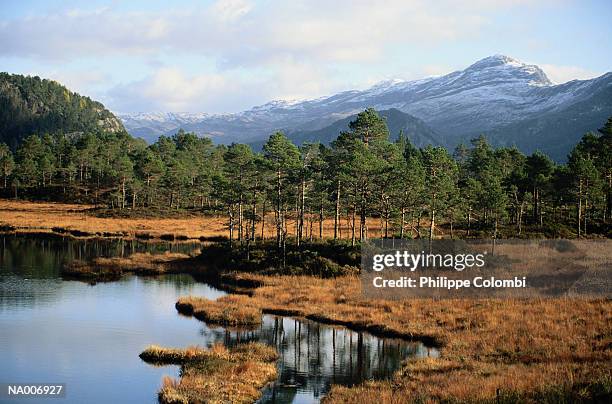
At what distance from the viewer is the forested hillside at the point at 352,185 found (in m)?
68.2

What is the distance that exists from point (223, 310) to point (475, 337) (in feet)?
62.1

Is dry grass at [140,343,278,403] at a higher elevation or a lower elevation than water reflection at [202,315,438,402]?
higher

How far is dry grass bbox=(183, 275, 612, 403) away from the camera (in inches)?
938

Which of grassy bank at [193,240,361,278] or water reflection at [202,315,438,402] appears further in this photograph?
grassy bank at [193,240,361,278]

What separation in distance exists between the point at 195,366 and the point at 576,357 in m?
19.1

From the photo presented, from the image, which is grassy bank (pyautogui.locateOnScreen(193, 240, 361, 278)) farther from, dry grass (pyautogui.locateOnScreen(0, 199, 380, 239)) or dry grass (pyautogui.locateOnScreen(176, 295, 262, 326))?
dry grass (pyautogui.locateOnScreen(0, 199, 380, 239))

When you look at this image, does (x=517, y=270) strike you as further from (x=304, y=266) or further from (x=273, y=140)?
(x=273, y=140)

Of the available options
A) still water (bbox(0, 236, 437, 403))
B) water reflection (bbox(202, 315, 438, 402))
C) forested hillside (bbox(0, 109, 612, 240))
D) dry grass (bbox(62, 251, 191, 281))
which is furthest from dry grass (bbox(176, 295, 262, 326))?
dry grass (bbox(62, 251, 191, 281))

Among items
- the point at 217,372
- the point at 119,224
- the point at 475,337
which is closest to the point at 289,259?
the point at 475,337

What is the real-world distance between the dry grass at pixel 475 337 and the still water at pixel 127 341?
218 centimetres

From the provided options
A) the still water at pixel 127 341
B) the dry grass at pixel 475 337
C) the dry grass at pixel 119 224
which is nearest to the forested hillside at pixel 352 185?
the dry grass at pixel 119 224

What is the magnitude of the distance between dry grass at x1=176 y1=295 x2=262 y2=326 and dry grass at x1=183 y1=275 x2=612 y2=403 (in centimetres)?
101

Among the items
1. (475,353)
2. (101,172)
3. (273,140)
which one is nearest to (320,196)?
(273,140)

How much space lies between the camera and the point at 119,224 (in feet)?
352
